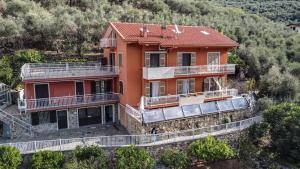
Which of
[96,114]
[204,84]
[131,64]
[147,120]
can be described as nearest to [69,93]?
[96,114]

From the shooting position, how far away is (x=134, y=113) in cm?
2414

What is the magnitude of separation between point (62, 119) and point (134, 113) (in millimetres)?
7058

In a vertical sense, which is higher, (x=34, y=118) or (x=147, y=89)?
(x=147, y=89)

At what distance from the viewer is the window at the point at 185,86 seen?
27377 millimetres

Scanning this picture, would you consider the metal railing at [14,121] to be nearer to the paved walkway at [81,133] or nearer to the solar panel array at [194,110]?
the paved walkway at [81,133]

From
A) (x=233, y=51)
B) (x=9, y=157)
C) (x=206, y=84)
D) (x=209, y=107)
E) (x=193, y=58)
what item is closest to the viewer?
(x=9, y=157)

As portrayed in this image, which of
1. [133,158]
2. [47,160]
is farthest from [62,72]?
[133,158]

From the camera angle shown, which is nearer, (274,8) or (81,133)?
(81,133)

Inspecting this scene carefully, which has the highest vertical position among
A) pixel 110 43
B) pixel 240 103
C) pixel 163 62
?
pixel 110 43

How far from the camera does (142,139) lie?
22.1m

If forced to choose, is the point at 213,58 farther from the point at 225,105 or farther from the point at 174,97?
the point at 174,97

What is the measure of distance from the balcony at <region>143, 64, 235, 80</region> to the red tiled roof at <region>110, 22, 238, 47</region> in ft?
7.01

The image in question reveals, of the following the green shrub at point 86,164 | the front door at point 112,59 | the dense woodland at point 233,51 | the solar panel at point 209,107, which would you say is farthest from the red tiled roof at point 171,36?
the green shrub at point 86,164

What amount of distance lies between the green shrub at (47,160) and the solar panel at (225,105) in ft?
50.1
